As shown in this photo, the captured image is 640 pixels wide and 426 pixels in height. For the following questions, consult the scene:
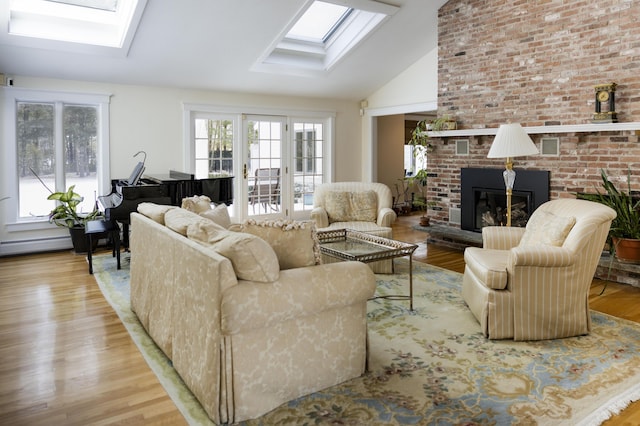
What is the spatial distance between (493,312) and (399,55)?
5.10 m

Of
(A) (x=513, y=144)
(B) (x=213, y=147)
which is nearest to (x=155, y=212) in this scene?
(A) (x=513, y=144)

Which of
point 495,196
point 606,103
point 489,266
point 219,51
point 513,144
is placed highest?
point 219,51

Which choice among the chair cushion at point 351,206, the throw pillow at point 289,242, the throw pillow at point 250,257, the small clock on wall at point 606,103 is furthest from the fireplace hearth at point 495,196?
the throw pillow at point 250,257

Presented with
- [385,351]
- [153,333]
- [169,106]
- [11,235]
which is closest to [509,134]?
[385,351]

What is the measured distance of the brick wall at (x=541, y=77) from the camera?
4.67 metres

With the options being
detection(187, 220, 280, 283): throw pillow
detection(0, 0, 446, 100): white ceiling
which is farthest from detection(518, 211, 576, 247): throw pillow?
detection(0, 0, 446, 100): white ceiling

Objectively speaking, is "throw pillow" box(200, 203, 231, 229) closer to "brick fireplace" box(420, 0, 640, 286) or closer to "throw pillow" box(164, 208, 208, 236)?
"throw pillow" box(164, 208, 208, 236)

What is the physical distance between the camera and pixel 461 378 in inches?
105

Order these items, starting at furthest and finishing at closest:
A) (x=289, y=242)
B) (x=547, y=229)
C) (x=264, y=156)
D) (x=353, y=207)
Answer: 1. (x=264, y=156)
2. (x=353, y=207)
3. (x=547, y=229)
4. (x=289, y=242)

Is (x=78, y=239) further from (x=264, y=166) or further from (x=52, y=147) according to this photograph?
(x=264, y=166)

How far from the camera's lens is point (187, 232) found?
107 inches

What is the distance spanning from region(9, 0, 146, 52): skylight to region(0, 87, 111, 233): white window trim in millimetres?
861

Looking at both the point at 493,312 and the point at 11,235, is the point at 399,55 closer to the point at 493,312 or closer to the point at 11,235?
the point at 493,312

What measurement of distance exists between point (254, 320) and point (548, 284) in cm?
208
